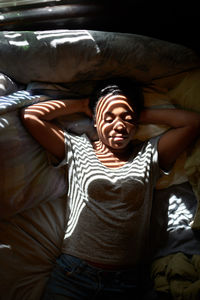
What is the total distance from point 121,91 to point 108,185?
0.45 meters


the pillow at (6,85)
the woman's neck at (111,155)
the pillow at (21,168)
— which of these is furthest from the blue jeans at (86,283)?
the pillow at (6,85)

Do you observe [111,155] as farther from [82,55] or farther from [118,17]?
[118,17]

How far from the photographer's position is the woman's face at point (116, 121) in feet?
3.96

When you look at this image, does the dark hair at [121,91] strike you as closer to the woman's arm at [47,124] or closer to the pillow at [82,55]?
the pillow at [82,55]

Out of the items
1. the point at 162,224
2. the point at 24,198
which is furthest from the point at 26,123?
the point at 162,224

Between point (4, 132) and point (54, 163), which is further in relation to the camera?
point (54, 163)

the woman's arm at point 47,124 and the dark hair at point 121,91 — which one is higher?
the dark hair at point 121,91

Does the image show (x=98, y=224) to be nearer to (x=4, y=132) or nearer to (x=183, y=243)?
(x=183, y=243)

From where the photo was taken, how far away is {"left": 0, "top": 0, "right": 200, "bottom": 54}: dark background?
1.37 meters

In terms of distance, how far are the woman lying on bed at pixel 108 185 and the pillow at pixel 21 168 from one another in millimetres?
52

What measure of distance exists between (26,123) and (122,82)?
500 millimetres

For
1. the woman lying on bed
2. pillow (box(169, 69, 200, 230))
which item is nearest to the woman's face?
the woman lying on bed

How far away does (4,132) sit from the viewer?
3.71 feet

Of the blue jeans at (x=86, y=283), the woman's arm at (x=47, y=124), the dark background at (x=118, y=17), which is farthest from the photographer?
the dark background at (x=118, y=17)
